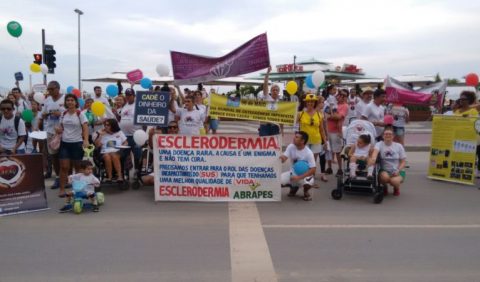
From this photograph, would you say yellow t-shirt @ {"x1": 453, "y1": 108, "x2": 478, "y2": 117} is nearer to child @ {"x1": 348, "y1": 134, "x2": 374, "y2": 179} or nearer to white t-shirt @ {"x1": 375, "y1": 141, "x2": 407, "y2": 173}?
white t-shirt @ {"x1": 375, "y1": 141, "x2": 407, "y2": 173}

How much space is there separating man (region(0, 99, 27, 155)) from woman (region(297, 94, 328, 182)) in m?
4.97

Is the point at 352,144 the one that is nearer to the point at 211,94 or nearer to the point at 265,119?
the point at 265,119

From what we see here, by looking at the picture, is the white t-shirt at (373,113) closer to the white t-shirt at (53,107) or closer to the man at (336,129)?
the man at (336,129)

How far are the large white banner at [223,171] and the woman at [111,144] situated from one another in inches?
39.5

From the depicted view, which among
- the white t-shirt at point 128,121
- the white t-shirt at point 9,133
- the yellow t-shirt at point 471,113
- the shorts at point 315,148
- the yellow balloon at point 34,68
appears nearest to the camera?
the white t-shirt at point 9,133

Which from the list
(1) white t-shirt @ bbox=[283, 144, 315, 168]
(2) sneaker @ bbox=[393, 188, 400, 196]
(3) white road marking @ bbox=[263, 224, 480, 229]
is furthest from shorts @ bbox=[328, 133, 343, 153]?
(3) white road marking @ bbox=[263, 224, 480, 229]

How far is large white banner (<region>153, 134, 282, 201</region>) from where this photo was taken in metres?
6.35

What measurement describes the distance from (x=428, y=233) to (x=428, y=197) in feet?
6.77

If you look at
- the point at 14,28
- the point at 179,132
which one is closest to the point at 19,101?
the point at 14,28

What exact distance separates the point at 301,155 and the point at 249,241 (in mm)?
Result: 2399

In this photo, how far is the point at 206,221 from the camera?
210 inches

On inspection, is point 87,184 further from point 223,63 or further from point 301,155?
point 301,155

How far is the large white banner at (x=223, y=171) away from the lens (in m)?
6.35

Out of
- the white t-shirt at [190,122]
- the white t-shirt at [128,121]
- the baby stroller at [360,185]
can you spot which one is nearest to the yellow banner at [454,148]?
the baby stroller at [360,185]
